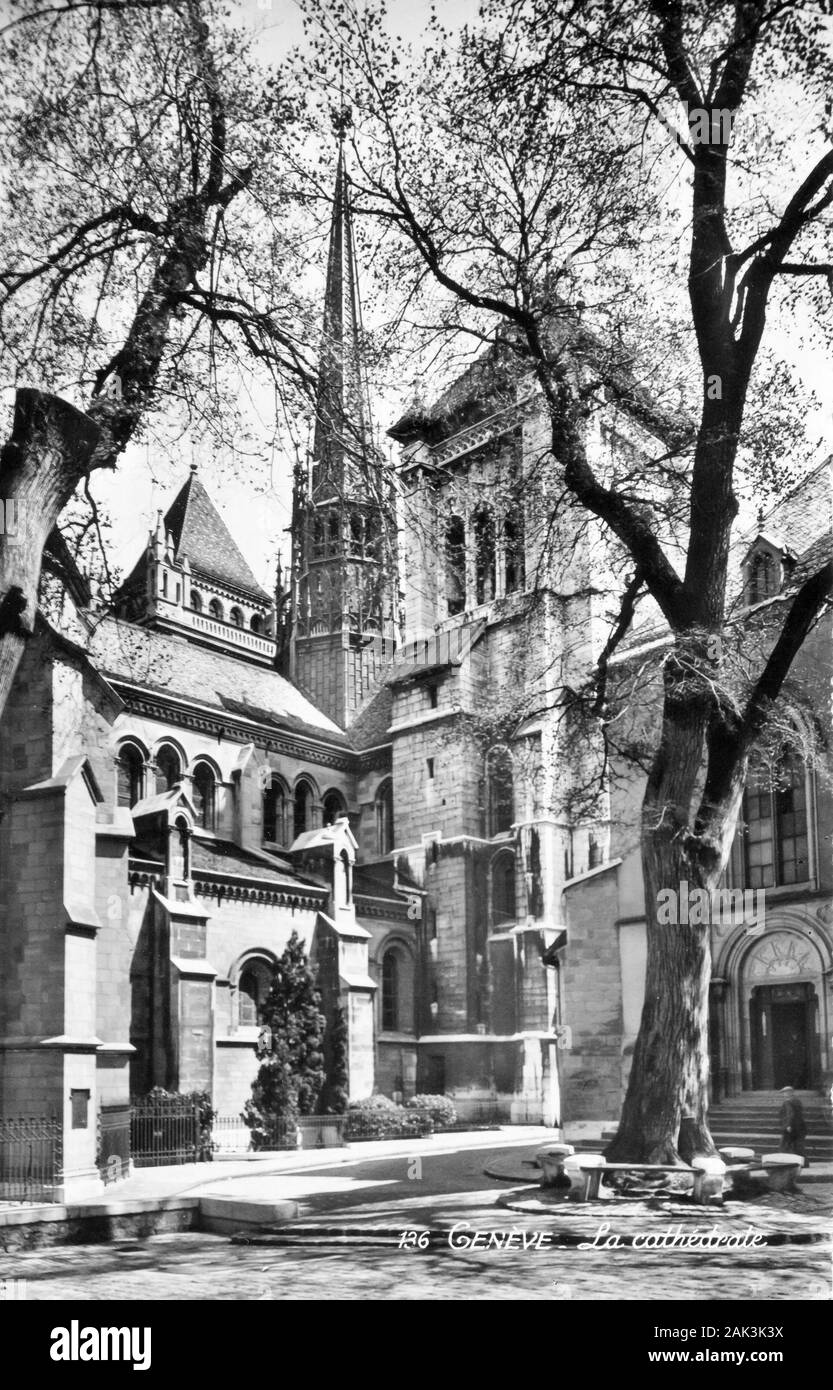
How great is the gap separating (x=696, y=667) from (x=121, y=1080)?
204 inches

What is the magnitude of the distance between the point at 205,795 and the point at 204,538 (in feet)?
10.1

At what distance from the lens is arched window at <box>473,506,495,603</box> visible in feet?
35.6

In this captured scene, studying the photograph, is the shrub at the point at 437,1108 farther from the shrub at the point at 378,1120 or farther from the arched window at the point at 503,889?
the arched window at the point at 503,889

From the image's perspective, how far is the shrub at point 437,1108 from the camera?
1240 centimetres

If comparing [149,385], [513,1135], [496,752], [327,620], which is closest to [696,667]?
[496,752]

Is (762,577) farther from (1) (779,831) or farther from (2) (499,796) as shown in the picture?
(2) (499,796)

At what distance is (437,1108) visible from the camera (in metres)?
12.6

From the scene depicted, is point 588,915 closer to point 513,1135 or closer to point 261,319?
point 513,1135

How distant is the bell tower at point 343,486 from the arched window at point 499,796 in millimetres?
1592

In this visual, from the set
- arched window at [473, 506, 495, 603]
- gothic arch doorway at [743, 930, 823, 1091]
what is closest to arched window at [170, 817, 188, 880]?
arched window at [473, 506, 495, 603]

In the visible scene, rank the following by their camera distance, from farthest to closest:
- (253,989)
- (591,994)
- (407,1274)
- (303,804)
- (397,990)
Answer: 1. (253,989)
2. (397,990)
3. (303,804)
4. (591,994)
5. (407,1274)
